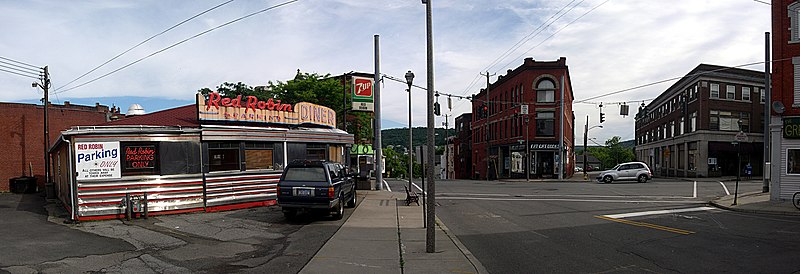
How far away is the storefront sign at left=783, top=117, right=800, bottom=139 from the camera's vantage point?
68.2 ft

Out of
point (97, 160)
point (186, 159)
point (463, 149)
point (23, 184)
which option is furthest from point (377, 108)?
point (463, 149)

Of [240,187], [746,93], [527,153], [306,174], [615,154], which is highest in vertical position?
[746,93]

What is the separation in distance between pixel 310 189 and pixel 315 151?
7.05 meters

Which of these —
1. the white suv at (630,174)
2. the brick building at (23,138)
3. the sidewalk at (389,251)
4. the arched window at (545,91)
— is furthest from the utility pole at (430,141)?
the arched window at (545,91)

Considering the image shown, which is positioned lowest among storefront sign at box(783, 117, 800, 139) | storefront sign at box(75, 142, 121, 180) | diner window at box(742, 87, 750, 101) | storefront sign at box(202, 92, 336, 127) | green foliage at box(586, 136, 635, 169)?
green foliage at box(586, 136, 635, 169)

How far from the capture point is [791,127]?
20938mm

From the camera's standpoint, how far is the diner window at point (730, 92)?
158 ft

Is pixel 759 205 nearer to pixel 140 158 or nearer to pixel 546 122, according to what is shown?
pixel 140 158

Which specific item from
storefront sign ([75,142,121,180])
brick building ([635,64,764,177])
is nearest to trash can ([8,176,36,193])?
storefront sign ([75,142,121,180])

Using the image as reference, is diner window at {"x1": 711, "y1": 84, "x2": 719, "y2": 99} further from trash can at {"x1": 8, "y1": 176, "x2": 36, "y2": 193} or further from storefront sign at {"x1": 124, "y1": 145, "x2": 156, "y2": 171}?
trash can at {"x1": 8, "y1": 176, "x2": 36, "y2": 193}

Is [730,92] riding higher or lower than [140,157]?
higher

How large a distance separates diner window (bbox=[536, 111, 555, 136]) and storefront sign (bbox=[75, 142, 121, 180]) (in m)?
40.6

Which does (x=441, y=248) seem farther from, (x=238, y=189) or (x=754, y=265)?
(x=238, y=189)

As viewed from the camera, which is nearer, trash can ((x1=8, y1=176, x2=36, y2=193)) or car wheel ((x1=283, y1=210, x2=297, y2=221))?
car wheel ((x1=283, y1=210, x2=297, y2=221))
